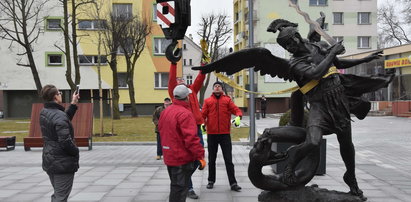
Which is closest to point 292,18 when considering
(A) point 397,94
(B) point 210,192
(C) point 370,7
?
(C) point 370,7

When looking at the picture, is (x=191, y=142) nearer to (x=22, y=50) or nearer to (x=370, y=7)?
(x=22, y=50)

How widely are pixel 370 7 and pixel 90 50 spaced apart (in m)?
30.3

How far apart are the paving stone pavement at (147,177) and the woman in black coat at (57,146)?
1504 millimetres

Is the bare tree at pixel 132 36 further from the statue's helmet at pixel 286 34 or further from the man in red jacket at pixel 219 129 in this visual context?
A: the statue's helmet at pixel 286 34

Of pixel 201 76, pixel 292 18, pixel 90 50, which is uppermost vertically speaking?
pixel 292 18

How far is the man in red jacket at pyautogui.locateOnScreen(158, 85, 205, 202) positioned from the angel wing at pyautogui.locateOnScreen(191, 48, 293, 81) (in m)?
0.83

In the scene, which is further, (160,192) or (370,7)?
(370,7)

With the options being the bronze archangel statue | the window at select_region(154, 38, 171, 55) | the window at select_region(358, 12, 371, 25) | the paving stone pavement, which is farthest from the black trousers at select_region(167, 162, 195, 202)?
the window at select_region(358, 12, 371, 25)

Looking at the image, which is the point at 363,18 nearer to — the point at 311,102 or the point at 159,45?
the point at 159,45

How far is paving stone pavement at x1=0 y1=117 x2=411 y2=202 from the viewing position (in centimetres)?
608

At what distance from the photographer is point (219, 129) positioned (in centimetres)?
643

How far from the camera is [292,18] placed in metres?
39.1

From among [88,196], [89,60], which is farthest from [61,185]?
[89,60]

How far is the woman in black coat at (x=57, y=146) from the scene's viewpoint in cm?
432
